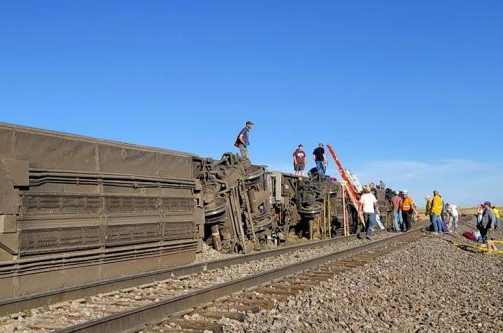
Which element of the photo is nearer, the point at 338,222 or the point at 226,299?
the point at 226,299

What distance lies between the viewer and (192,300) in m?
7.19

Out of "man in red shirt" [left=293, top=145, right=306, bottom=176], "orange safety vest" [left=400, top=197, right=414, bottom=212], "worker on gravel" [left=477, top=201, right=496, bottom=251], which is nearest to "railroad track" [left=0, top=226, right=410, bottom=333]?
"worker on gravel" [left=477, top=201, right=496, bottom=251]

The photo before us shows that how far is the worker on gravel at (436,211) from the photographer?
74.8 ft

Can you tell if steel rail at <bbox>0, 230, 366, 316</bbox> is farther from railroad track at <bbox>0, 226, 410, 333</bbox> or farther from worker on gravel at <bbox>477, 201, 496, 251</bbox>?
worker on gravel at <bbox>477, 201, 496, 251</bbox>

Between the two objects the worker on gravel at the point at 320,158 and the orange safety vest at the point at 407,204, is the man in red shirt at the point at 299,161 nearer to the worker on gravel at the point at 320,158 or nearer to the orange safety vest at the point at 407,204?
the worker on gravel at the point at 320,158

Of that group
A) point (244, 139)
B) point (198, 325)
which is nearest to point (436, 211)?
point (244, 139)

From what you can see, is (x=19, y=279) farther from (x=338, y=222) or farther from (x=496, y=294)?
(x=338, y=222)

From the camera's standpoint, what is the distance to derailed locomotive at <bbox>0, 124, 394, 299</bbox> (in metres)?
8.16

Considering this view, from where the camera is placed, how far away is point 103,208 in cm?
990

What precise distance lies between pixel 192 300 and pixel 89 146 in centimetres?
405

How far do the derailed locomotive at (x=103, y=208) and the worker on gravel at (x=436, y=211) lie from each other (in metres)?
9.87

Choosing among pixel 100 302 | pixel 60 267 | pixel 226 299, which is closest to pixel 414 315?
pixel 226 299

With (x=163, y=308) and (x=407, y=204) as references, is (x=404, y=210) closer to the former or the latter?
(x=407, y=204)

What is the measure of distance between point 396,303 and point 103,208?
5268 millimetres
